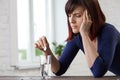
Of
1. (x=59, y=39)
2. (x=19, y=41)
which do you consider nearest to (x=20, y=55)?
(x=19, y=41)

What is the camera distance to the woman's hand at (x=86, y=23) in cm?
145

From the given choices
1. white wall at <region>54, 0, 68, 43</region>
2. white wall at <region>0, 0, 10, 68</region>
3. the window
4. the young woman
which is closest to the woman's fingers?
the young woman

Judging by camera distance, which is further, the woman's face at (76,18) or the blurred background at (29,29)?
the blurred background at (29,29)

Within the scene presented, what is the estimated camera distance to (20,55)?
3.31 meters

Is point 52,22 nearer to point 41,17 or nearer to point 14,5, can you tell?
point 41,17

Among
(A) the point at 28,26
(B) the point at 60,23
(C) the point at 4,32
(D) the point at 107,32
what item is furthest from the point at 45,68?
(B) the point at 60,23

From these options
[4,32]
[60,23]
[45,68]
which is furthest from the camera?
[60,23]

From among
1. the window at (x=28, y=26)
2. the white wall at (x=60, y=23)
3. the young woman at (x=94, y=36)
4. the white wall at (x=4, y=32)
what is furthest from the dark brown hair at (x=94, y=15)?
the white wall at (x=60, y=23)

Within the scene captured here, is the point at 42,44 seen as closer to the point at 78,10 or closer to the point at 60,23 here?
the point at 78,10

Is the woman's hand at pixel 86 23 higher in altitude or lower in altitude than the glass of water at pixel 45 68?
higher

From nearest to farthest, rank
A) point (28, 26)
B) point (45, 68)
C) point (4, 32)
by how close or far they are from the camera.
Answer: point (45, 68) → point (4, 32) → point (28, 26)

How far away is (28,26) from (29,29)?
0.12ft

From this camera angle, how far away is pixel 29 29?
339 cm

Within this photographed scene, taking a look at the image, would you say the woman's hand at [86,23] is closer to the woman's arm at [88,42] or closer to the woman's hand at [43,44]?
the woman's arm at [88,42]
